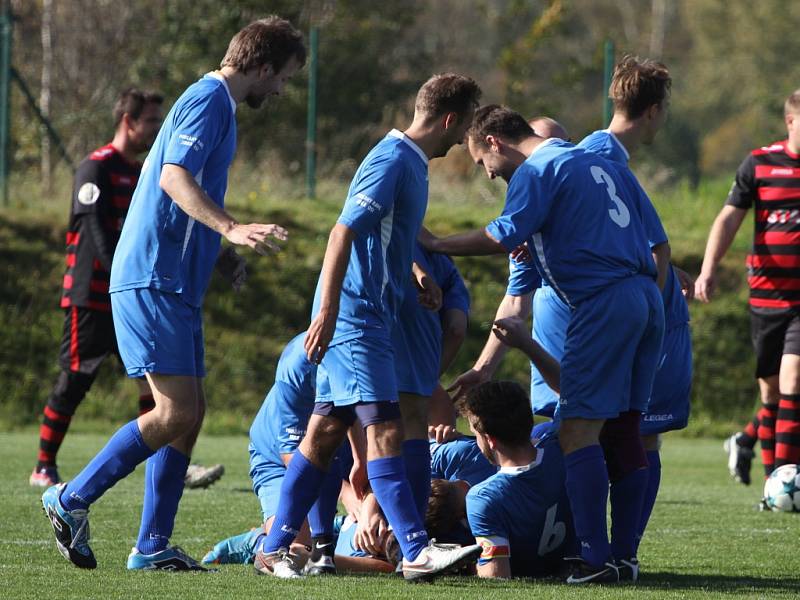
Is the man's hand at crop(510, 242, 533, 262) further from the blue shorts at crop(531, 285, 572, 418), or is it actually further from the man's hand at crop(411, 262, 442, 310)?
the man's hand at crop(411, 262, 442, 310)

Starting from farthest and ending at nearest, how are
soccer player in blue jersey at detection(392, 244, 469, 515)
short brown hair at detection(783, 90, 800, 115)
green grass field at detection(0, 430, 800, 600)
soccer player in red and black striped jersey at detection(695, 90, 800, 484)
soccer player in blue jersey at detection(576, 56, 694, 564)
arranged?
soccer player in red and black striped jersey at detection(695, 90, 800, 484)
short brown hair at detection(783, 90, 800, 115)
soccer player in blue jersey at detection(576, 56, 694, 564)
soccer player in blue jersey at detection(392, 244, 469, 515)
green grass field at detection(0, 430, 800, 600)

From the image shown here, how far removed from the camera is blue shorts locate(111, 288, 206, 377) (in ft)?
16.9

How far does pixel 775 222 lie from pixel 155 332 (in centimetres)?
452

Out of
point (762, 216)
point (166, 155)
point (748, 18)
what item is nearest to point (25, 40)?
point (762, 216)

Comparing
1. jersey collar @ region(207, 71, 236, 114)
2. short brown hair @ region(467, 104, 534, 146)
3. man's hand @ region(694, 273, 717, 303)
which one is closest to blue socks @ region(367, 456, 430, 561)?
short brown hair @ region(467, 104, 534, 146)

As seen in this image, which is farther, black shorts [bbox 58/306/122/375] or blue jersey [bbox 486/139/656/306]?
black shorts [bbox 58/306/122/375]

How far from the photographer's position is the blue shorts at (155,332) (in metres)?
5.14

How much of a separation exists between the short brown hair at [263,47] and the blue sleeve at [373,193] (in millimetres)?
586

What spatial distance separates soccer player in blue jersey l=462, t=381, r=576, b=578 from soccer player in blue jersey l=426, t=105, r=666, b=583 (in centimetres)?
20

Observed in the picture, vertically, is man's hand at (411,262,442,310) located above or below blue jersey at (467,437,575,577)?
above

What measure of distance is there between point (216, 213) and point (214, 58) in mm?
14554

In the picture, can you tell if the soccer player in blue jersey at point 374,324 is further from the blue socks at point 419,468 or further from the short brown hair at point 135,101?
the short brown hair at point 135,101

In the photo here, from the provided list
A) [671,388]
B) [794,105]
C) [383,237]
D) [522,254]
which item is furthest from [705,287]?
[383,237]

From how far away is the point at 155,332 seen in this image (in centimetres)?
514
